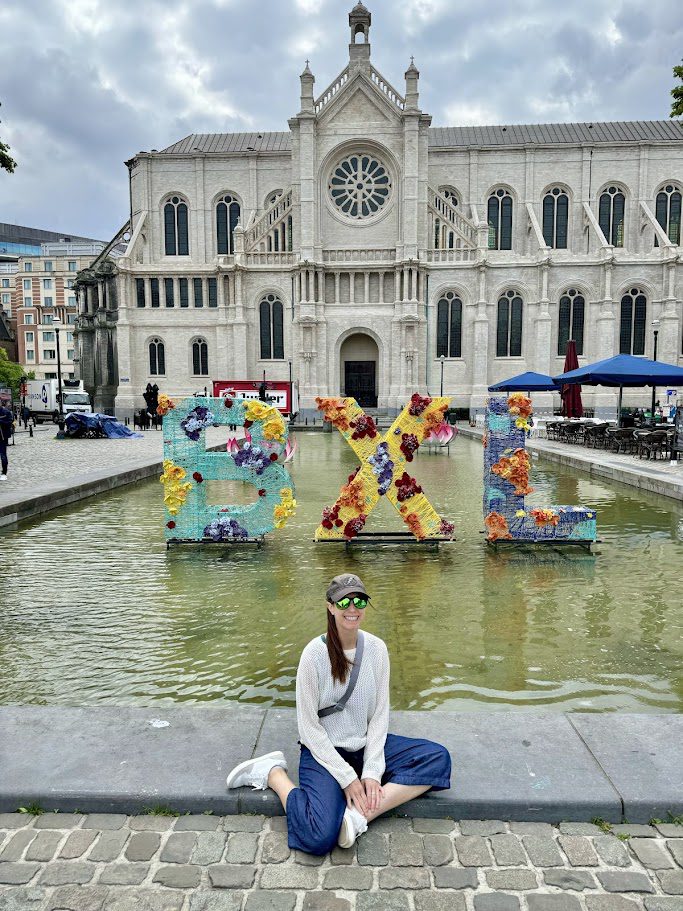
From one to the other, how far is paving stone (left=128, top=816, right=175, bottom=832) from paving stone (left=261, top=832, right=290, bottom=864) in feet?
1.58

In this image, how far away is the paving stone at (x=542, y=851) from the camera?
110 inches

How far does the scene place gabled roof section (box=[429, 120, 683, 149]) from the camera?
4691cm

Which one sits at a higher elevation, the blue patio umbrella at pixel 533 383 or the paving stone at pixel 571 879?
the blue patio umbrella at pixel 533 383

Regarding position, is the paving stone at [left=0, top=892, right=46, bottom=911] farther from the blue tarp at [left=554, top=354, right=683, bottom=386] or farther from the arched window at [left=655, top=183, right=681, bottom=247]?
the arched window at [left=655, top=183, right=681, bottom=247]

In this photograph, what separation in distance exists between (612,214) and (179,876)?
50590mm

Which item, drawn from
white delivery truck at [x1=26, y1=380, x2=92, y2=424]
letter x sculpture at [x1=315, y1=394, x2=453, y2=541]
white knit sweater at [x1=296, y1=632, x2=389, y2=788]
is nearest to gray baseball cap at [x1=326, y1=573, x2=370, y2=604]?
white knit sweater at [x1=296, y1=632, x2=389, y2=788]

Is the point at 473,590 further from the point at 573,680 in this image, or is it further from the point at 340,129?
the point at 340,129

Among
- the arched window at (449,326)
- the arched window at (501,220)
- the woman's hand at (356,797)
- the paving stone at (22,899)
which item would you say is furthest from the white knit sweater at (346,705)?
the arched window at (501,220)

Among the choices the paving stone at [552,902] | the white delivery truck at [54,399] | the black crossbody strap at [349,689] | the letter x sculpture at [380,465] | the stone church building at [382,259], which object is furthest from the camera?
the stone church building at [382,259]

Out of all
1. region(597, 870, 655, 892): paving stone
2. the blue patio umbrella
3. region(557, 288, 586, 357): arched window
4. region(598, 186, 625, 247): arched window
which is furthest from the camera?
region(598, 186, 625, 247): arched window

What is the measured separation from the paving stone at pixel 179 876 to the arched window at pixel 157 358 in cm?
4456

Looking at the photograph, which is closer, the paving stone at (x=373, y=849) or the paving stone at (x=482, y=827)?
the paving stone at (x=373, y=849)

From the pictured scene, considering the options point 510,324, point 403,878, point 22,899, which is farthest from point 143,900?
point 510,324

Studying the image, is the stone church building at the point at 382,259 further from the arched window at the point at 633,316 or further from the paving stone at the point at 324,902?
the paving stone at the point at 324,902
